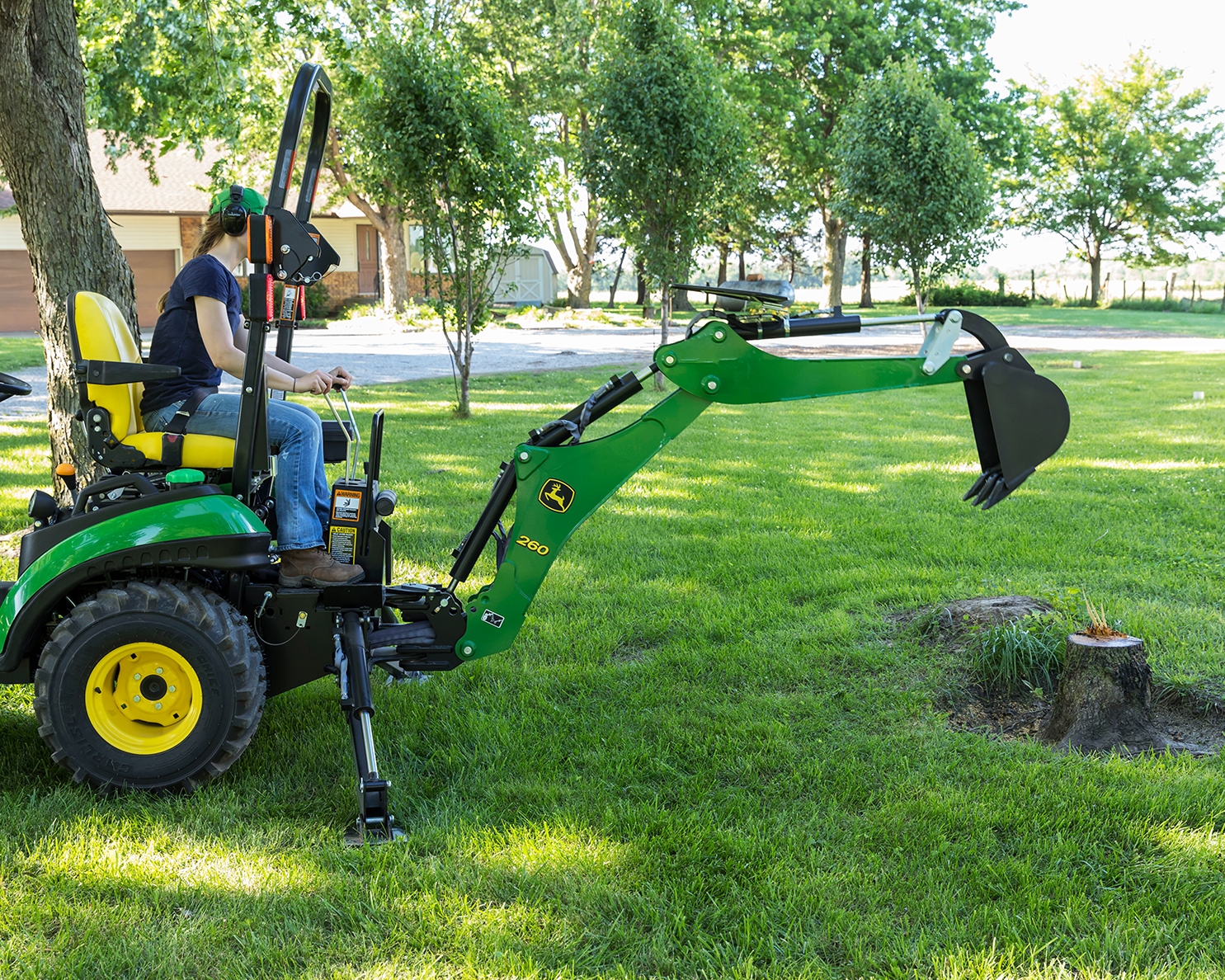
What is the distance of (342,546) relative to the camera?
3.72 metres

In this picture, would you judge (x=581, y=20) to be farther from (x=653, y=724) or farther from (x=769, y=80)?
(x=653, y=724)

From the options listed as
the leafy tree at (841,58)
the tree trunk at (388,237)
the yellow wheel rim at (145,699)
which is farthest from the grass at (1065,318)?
the yellow wheel rim at (145,699)

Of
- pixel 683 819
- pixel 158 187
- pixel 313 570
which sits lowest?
pixel 683 819

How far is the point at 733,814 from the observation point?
10.9 feet

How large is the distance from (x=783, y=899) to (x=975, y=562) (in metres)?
3.56

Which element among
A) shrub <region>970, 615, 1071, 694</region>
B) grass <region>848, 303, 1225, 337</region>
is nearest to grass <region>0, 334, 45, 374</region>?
shrub <region>970, 615, 1071, 694</region>

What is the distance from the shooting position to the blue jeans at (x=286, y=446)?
12.1ft

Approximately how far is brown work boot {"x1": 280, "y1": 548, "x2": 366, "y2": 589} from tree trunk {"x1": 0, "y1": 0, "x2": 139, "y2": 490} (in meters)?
2.64

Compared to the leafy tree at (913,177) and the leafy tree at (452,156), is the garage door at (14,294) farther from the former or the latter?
the leafy tree at (913,177)

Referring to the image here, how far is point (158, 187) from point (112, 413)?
33.4 m

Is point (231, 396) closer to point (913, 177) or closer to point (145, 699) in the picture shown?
point (145, 699)

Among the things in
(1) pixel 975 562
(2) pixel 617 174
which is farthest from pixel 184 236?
(1) pixel 975 562

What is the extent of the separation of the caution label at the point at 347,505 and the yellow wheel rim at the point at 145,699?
715 mm

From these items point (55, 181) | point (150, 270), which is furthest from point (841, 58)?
point (55, 181)
